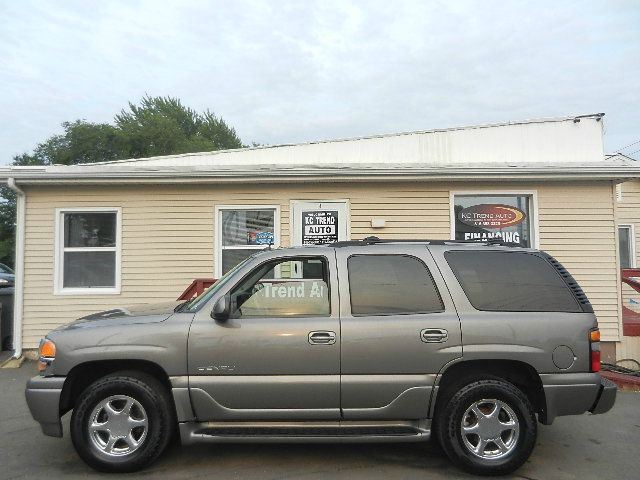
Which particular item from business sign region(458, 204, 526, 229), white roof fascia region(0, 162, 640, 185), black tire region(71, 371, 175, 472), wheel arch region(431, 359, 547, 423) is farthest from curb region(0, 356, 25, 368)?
business sign region(458, 204, 526, 229)

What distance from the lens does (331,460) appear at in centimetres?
441

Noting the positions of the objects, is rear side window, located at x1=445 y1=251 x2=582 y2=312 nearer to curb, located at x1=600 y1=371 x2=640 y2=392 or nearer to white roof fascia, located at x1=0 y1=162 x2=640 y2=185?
curb, located at x1=600 y1=371 x2=640 y2=392

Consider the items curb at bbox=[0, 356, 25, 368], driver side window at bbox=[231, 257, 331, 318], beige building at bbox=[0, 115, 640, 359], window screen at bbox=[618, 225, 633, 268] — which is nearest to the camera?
driver side window at bbox=[231, 257, 331, 318]

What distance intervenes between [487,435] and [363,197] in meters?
5.22

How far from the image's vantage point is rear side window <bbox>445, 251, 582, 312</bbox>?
13.9 ft

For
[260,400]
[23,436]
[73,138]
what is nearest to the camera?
[260,400]

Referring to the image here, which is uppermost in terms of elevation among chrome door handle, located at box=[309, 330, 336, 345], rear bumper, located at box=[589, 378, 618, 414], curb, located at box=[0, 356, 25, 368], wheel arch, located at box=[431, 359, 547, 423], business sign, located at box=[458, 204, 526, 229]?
business sign, located at box=[458, 204, 526, 229]

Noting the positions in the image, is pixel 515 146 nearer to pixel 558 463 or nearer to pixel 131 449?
pixel 558 463

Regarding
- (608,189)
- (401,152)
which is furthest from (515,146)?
(608,189)

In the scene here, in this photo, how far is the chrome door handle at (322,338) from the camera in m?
4.08

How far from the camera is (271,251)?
445cm

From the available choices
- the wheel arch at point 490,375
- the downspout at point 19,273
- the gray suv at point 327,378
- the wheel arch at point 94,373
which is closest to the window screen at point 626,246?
the gray suv at point 327,378

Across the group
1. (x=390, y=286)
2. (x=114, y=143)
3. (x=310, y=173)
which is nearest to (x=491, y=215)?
(x=310, y=173)

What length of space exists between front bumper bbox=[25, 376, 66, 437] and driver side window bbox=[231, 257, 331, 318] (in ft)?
4.89
